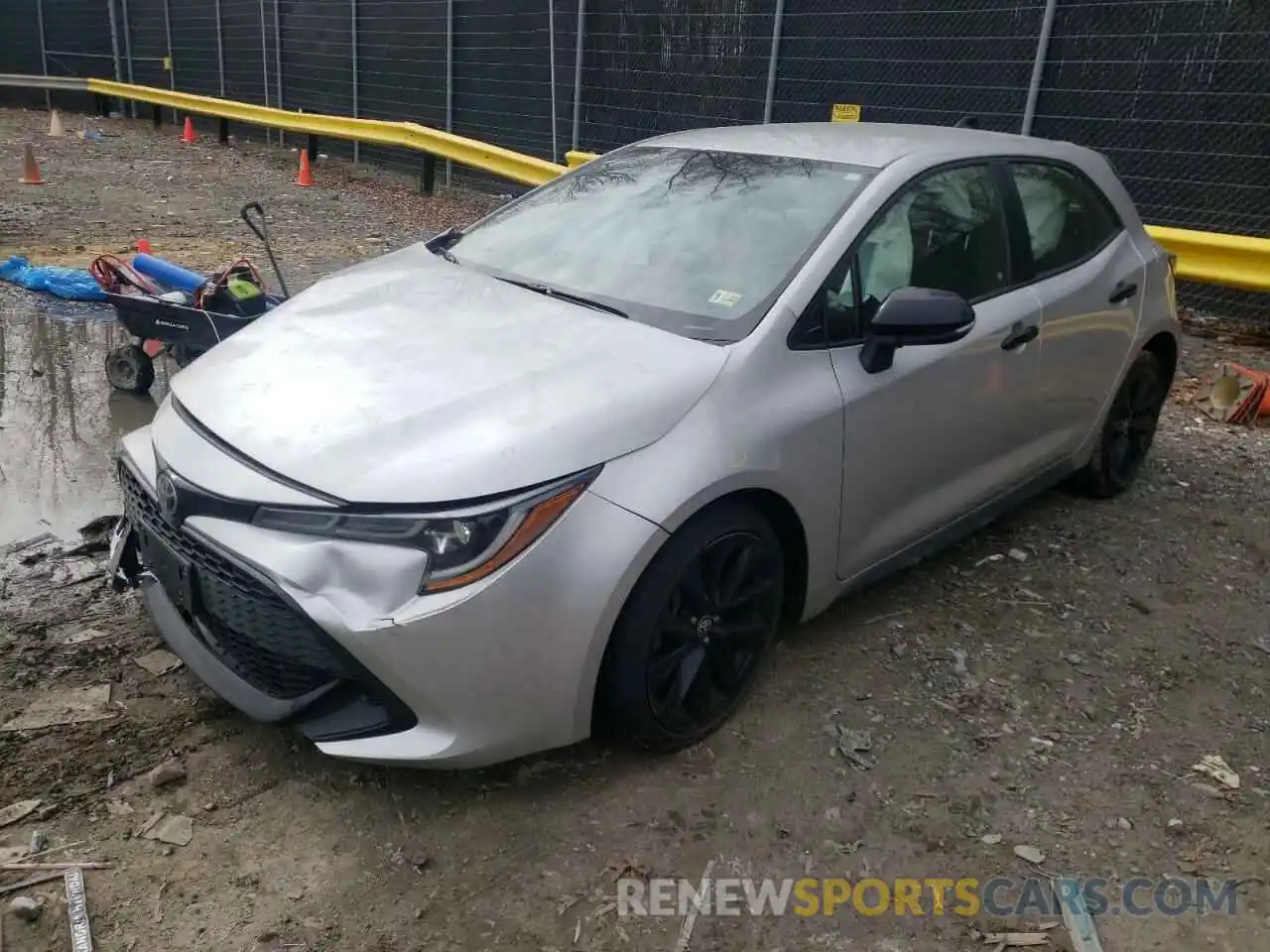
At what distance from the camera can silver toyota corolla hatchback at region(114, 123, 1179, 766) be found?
248cm

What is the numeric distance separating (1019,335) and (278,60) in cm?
1758

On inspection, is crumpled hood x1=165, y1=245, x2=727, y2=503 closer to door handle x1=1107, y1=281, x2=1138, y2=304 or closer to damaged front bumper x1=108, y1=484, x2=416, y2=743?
damaged front bumper x1=108, y1=484, x2=416, y2=743

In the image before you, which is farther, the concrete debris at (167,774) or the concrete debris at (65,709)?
the concrete debris at (65,709)

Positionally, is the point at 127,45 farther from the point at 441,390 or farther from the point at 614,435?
the point at 614,435

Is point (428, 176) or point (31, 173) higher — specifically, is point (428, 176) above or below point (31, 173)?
above

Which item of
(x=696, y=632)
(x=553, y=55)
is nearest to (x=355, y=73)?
(x=553, y=55)

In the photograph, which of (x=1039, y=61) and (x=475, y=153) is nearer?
(x=1039, y=61)

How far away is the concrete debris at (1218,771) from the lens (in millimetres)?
3100

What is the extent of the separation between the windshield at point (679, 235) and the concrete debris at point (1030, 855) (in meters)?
1.59

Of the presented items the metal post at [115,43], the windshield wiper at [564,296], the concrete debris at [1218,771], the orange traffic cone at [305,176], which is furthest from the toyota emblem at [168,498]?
the metal post at [115,43]

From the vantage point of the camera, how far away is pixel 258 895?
2473 millimetres

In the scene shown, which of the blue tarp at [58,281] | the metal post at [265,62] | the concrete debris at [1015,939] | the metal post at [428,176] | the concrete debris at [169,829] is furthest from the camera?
the metal post at [265,62]

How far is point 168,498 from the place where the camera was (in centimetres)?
276

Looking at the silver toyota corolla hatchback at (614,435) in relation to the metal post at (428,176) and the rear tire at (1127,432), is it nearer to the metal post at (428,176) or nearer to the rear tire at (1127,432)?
the rear tire at (1127,432)
